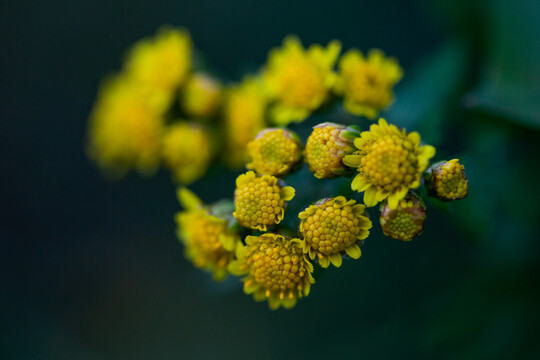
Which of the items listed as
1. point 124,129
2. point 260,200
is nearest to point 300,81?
point 260,200

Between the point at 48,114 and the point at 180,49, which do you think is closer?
the point at 180,49

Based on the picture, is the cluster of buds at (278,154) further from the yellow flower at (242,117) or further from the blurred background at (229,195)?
the blurred background at (229,195)

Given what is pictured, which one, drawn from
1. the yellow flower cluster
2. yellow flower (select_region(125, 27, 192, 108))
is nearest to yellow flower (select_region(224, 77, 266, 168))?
yellow flower (select_region(125, 27, 192, 108))

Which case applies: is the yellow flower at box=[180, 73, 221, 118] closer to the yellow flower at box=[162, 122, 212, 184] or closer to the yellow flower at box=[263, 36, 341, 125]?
the yellow flower at box=[162, 122, 212, 184]

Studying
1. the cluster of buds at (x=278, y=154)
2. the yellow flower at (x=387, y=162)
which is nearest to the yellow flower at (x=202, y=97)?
the cluster of buds at (x=278, y=154)

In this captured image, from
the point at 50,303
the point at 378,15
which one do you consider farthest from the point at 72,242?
the point at 378,15

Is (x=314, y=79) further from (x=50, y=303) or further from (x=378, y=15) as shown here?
(x=50, y=303)

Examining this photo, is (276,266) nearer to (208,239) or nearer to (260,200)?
(260,200)
